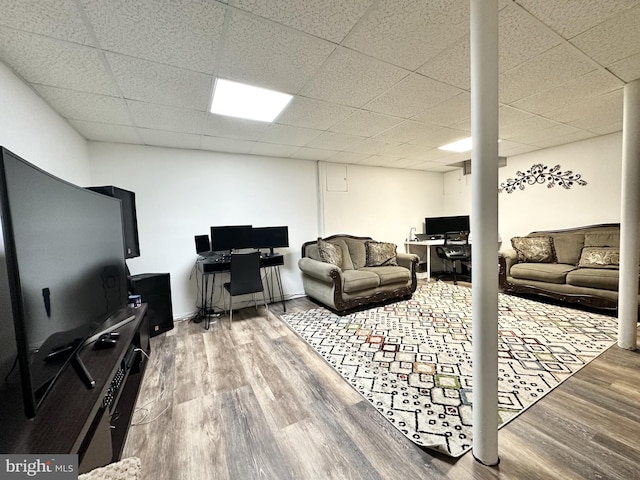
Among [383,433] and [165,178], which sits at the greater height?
[165,178]

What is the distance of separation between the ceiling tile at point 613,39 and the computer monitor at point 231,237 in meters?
3.58

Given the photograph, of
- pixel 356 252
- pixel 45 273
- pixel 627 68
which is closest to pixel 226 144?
pixel 356 252

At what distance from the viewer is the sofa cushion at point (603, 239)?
11.0 ft

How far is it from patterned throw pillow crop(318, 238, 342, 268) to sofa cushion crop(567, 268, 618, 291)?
9.92 ft

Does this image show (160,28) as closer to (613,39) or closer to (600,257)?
(613,39)

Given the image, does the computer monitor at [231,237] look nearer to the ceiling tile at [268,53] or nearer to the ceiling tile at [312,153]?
the ceiling tile at [312,153]

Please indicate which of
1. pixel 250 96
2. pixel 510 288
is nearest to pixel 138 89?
pixel 250 96

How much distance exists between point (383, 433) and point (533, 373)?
1.38 m

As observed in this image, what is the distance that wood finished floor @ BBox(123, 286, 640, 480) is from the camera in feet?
4.05

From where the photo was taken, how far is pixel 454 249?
4.90 metres

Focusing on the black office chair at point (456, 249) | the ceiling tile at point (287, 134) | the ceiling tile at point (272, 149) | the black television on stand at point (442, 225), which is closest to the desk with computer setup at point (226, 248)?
the ceiling tile at point (272, 149)

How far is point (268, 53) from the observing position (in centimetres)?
161

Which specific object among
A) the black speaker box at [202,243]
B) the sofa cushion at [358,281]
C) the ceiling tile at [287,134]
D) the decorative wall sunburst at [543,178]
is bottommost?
the sofa cushion at [358,281]

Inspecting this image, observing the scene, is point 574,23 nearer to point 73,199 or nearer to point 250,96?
point 250,96
